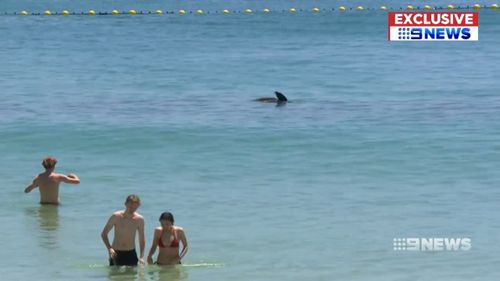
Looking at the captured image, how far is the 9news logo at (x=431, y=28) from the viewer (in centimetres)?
6506

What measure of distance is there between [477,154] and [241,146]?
247 inches

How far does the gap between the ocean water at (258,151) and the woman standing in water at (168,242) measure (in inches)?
8.4

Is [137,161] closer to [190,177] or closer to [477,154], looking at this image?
[190,177]

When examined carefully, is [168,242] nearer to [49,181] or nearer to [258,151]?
[49,181]

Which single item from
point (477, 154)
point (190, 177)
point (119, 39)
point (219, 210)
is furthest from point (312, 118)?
point (119, 39)

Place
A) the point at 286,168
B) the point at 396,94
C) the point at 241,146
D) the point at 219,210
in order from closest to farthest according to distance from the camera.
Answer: the point at 219,210 → the point at 286,168 → the point at 241,146 → the point at 396,94

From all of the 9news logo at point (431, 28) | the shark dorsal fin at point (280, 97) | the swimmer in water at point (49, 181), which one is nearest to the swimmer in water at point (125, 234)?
the swimmer in water at point (49, 181)

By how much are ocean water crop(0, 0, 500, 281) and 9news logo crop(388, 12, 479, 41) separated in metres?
0.79

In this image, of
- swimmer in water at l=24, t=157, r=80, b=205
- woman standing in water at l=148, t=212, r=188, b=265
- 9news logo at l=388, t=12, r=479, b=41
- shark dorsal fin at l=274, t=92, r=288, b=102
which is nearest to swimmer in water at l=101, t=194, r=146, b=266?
woman standing in water at l=148, t=212, r=188, b=265

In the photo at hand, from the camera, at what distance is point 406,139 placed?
37.2 m

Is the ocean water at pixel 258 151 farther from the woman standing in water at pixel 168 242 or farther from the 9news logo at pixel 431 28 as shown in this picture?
the 9news logo at pixel 431 28

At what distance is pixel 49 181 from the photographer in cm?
2597

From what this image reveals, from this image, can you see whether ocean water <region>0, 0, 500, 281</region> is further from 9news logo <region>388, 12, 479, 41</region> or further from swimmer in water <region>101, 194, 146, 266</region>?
9news logo <region>388, 12, 479, 41</region>

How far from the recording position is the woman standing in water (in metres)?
20.2
